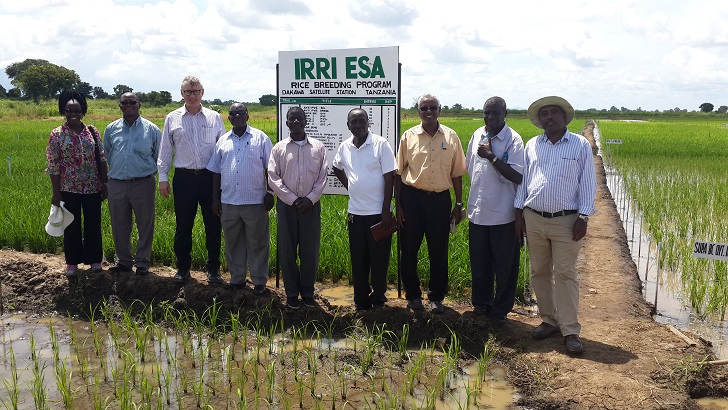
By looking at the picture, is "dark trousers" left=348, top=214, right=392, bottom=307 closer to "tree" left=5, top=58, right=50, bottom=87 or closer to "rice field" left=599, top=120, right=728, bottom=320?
"rice field" left=599, top=120, right=728, bottom=320

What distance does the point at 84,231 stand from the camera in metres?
5.89

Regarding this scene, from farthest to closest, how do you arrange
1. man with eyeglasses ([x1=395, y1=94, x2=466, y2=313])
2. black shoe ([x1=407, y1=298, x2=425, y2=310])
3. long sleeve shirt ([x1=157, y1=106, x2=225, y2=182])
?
1. long sleeve shirt ([x1=157, y1=106, x2=225, y2=182])
2. black shoe ([x1=407, y1=298, x2=425, y2=310])
3. man with eyeglasses ([x1=395, y1=94, x2=466, y2=313])

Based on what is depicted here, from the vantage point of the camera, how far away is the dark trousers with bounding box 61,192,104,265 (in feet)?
18.9

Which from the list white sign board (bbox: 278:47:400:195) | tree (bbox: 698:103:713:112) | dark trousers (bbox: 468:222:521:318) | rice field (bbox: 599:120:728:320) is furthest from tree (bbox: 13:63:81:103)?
tree (bbox: 698:103:713:112)

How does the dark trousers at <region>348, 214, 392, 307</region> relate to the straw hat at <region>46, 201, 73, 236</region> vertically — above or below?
below

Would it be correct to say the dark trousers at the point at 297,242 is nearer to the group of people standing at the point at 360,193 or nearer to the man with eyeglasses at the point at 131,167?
the group of people standing at the point at 360,193

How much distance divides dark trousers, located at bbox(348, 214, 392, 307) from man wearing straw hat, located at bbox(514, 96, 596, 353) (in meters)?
1.12

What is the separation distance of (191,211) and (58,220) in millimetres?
1182

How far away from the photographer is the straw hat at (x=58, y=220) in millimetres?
5570

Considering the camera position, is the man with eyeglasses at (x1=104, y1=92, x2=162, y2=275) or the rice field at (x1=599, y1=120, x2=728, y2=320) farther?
the rice field at (x1=599, y1=120, x2=728, y2=320)

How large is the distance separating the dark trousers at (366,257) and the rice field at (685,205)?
279 cm

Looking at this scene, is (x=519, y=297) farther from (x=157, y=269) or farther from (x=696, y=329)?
(x=157, y=269)

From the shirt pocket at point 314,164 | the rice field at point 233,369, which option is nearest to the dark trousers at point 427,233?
the rice field at point 233,369

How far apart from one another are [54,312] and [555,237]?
4.43m
